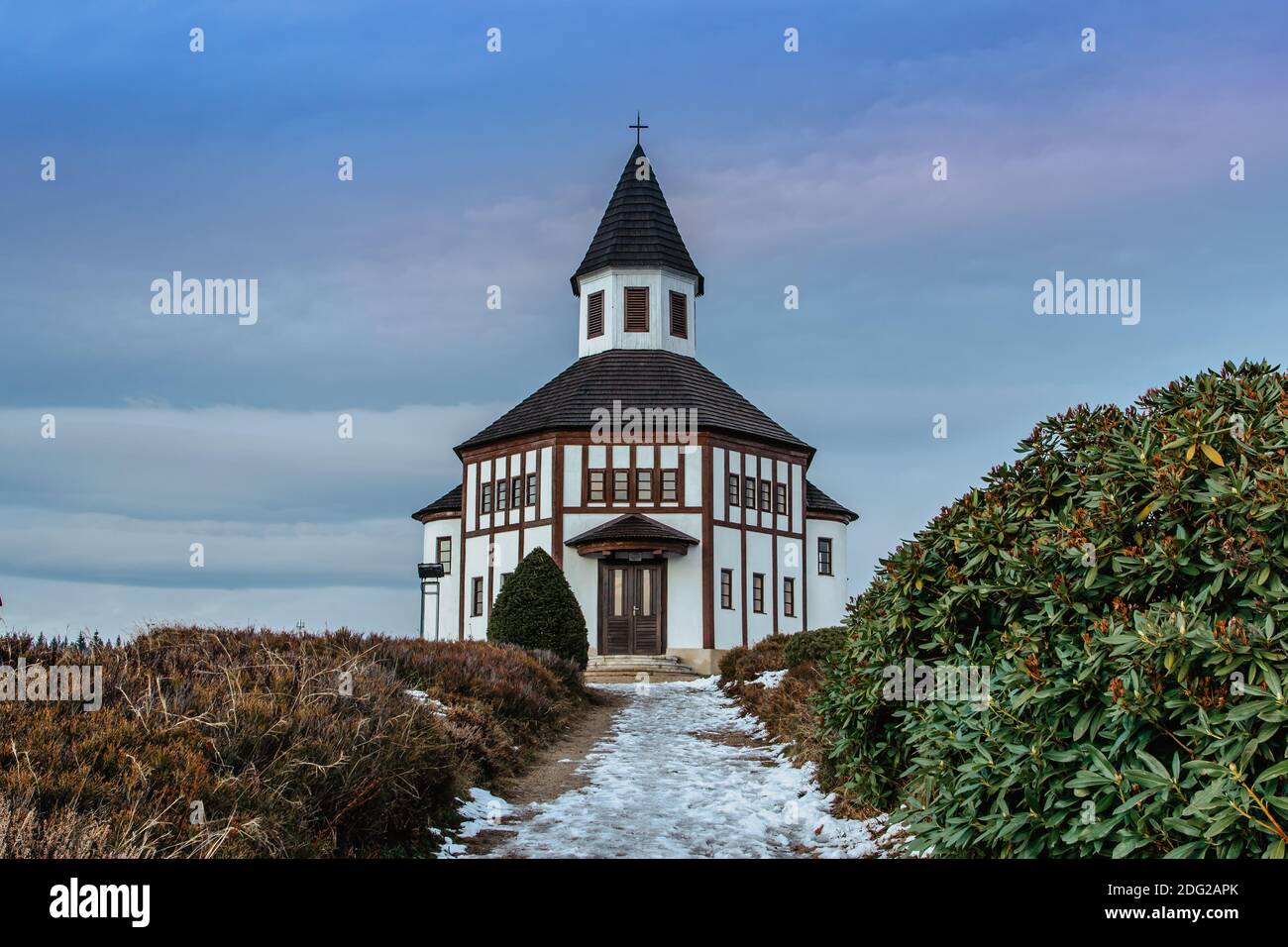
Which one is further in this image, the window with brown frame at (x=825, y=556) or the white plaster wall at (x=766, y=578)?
the window with brown frame at (x=825, y=556)

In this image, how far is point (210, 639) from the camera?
43.4ft

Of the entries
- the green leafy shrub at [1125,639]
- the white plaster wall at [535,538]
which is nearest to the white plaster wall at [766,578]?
the white plaster wall at [535,538]

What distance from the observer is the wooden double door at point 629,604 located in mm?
34812

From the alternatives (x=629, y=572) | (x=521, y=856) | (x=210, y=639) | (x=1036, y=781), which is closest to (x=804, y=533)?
(x=629, y=572)

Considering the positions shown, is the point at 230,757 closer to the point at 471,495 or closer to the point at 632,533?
the point at 632,533

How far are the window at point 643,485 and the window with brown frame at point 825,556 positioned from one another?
7.58 metres

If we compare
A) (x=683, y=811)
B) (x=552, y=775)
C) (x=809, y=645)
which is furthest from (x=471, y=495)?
(x=683, y=811)

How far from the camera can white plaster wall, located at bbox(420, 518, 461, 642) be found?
127ft

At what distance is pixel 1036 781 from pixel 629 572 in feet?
96.0

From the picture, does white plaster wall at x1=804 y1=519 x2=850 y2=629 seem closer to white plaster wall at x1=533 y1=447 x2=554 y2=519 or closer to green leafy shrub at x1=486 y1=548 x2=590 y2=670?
white plaster wall at x1=533 y1=447 x2=554 y2=519

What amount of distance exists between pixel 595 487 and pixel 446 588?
7.23m

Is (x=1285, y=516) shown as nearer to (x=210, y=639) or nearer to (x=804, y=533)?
(x=210, y=639)

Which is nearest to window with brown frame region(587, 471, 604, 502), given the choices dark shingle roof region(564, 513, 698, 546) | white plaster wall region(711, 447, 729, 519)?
dark shingle roof region(564, 513, 698, 546)

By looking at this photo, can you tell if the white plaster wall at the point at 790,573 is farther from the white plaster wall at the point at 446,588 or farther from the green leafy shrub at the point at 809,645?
the green leafy shrub at the point at 809,645
